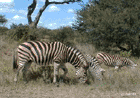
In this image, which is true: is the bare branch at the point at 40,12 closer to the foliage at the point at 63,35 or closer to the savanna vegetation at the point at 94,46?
the savanna vegetation at the point at 94,46

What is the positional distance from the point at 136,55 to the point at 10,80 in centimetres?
1146

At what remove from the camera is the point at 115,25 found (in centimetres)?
1231

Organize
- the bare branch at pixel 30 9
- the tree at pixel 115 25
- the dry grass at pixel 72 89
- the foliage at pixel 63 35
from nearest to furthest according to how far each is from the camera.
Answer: the dry grass at pixel 72 89
the tree at pixel 115 25
the foliage at pixel 63 35
the bare branch at pixel 30 9

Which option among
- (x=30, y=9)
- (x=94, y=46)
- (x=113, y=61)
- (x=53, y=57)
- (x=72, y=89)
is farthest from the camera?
(x=30, y=9)

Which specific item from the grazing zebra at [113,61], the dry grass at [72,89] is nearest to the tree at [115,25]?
the grazing zebra at [113,61]

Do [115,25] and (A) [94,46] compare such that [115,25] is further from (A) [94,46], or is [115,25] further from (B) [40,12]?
(B) [40,12]

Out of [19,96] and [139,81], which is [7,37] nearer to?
[19,96]

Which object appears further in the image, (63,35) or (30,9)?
(30,9)

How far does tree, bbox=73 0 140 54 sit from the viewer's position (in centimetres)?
1231

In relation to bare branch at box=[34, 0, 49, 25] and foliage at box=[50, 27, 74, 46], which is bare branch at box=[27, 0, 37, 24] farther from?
foliage at box=[50, 27, 74, 46]

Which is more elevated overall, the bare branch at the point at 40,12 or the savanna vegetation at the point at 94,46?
the bare branch at the point at 40,12

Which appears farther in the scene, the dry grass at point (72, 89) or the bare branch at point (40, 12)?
the bare branch at point (40, 12)

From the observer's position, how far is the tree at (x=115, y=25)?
1231 centimetres

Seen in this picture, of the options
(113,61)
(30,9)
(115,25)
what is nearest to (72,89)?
(113,61)
